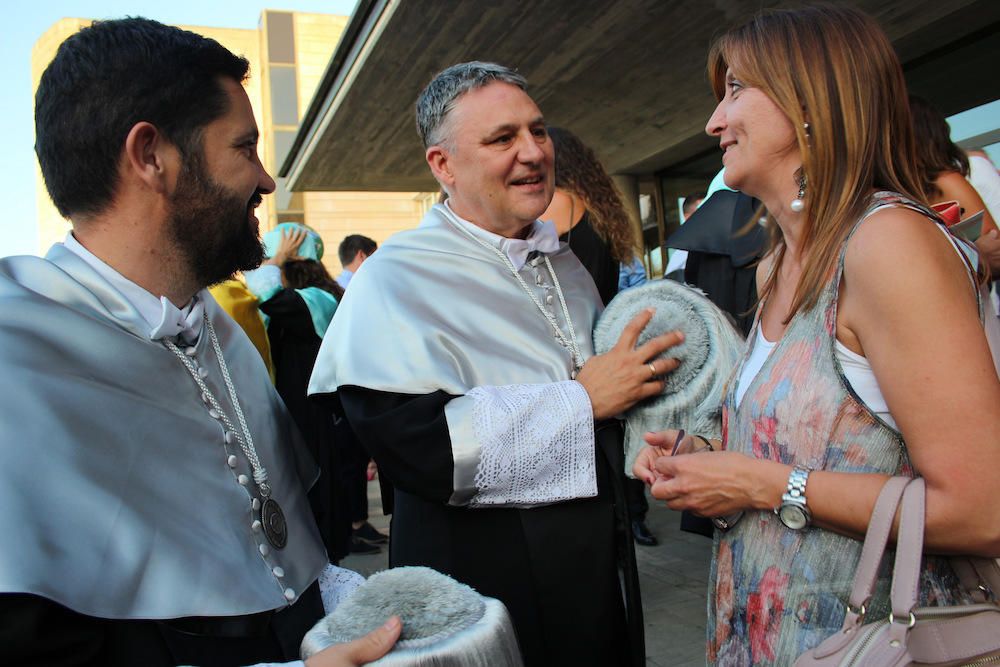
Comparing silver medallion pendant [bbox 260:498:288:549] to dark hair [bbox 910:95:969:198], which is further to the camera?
dark hair [bbox 910:95:969:198]

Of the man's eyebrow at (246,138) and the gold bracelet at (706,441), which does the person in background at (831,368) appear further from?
the man's eyebrow at (246,138)

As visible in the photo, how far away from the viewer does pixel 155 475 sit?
123 centimetres

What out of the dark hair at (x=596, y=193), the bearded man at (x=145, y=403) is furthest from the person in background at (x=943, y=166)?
the bearded man at (x=145, y=403)

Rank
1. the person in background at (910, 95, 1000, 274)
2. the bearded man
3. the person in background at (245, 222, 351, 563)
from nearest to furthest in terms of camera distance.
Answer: the bearded man < the person in background at (910, 95, 1000, 274) < the person in background at (245, 222, 351, 563)

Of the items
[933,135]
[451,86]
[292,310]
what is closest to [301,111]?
[292,310]

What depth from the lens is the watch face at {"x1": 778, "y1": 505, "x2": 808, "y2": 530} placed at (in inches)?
53.5

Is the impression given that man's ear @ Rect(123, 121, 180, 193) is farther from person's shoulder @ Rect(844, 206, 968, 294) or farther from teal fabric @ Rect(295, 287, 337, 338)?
teal fabric @ Rect(295, 287, 337, 338)

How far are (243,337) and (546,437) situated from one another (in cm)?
78

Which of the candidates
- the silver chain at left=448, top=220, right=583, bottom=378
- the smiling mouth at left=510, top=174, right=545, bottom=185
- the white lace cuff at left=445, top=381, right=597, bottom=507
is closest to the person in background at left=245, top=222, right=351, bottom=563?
the silver chain at left=448, top=220, right=583, bottom=378

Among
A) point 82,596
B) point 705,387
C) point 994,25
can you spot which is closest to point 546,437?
point 705,387

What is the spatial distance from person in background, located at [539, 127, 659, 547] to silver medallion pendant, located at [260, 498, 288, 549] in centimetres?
167

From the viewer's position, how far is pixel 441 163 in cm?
214

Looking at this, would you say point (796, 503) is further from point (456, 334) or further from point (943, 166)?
point (943, 166)

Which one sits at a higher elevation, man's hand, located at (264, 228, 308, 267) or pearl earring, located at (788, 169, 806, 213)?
man's hand, located at (264, 228, 308, 267)
